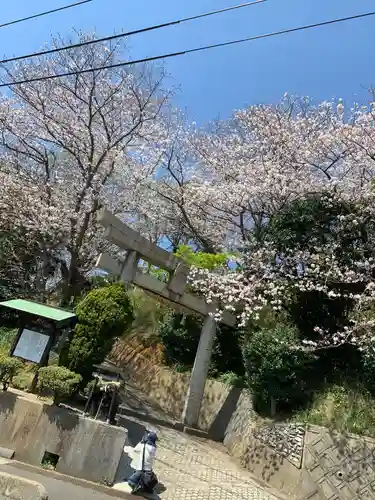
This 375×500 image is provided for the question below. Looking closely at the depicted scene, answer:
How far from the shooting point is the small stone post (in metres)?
13.1

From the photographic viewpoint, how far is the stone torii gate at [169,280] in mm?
11117

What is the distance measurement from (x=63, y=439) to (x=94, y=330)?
2.37m

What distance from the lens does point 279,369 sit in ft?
32.9

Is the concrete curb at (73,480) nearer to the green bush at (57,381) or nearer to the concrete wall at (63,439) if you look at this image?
Answer: the concrete wall at (63,439)

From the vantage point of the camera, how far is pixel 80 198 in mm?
14430

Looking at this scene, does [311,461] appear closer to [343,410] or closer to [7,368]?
[343,410]

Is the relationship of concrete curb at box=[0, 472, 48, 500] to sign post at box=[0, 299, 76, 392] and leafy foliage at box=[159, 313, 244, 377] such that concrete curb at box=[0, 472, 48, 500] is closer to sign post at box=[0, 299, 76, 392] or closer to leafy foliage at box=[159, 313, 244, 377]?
sign post at box=[0, 299, 76, 392]

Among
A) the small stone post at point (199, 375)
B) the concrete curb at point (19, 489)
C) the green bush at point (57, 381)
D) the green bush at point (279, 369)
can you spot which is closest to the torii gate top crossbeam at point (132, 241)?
the small stone post at point (199, 375)

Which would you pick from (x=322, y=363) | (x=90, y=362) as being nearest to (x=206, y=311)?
(x=322, y=363)

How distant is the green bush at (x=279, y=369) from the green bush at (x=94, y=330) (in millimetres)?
3515

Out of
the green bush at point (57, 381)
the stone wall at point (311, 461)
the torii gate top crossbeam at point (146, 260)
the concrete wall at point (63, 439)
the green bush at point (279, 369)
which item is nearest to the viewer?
the concrete wall at point (63, 439)

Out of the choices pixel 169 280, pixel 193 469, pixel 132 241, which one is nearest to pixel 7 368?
pixel 193 469

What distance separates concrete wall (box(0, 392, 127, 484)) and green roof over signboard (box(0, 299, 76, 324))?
1545 millimetres

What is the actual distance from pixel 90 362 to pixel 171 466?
9.00ft
